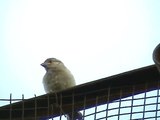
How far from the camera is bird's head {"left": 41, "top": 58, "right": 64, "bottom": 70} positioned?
3781mm

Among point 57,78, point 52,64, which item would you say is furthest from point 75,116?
point 52,64

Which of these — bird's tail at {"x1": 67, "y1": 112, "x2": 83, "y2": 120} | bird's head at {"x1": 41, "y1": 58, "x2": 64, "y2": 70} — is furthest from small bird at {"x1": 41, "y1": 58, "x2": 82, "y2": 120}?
bird's tail at {"x1": 67, "y1": 112, "x2": 83, "y2": 120}

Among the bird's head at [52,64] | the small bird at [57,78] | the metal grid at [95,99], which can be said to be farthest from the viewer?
the bird's head at [52,64]

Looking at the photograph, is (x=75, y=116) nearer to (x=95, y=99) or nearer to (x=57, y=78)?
(x=95, y=99)

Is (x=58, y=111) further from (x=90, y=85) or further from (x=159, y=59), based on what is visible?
(x=159, y=59)

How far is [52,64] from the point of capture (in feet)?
12.7

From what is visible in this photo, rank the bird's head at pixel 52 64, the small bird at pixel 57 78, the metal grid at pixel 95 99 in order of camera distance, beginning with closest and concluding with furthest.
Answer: the metal grid at pixel 95 99 → the small bird at pixel 57 78 → the bird's head at pixel 52 64

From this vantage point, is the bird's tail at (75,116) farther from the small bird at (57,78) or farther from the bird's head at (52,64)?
the bird's head at (52,64)

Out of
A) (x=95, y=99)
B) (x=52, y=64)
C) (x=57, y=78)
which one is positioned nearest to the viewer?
(x=95, y=99)

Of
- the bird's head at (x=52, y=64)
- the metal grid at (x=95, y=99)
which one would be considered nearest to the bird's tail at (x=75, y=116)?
the metal grid at (x=95, y=99)

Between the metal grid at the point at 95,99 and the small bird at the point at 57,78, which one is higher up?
the metal grid at the point at 95,99

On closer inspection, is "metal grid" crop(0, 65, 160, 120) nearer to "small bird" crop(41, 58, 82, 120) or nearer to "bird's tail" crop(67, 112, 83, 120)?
"bird's tail" crop(67, 112, 83, 120)

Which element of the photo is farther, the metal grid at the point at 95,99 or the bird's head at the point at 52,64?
the bird's head at the point at 52,64

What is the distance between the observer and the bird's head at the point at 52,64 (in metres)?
3.78
